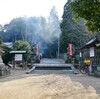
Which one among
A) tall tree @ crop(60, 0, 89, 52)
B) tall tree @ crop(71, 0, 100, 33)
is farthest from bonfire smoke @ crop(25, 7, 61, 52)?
tall tree @ crop(71, 0, 100, 33)

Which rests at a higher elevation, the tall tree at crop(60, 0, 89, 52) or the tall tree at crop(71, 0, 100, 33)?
the tall tree at crop(60, 0, 89, 52)

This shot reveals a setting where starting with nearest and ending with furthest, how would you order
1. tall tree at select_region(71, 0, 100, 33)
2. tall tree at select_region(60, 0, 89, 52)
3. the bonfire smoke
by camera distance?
tall tree at select_region(71, 0, 100, 33) → tall tree at select_region(60, 0, 89, 52) → the bonfire smoke

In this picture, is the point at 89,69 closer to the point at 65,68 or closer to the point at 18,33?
the point at 65,68

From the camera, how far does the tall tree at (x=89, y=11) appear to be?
8094 mm

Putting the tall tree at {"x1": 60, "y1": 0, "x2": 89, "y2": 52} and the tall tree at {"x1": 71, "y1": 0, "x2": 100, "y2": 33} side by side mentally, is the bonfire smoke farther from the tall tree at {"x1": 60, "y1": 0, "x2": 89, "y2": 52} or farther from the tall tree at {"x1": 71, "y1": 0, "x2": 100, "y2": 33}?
the tall tree at {"x1": 71, "y1": 0, "x2": 100, "y2": 33}

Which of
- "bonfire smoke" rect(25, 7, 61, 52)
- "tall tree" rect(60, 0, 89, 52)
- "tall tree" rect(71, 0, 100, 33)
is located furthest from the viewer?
"bonfire smoke" rect(25, 7, 61, 52)

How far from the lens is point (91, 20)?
340 inches

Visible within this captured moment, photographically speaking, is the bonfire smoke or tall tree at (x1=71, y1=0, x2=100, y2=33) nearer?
tall tree at (x1=71, y1=0, x2=100, y2=33)

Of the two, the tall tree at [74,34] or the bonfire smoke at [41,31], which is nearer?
the tall tree at [74,34]

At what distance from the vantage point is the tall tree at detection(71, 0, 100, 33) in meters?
8.09

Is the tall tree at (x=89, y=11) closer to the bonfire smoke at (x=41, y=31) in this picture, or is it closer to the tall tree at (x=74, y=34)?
the tall tree at (x=74, y=34)

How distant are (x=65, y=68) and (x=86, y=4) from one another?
28.3 metres

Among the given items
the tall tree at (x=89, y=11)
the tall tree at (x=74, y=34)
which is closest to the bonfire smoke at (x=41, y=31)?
the tall tree at (x=74, y=34)

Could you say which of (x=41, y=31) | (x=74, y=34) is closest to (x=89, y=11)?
(x=74, y=34)
